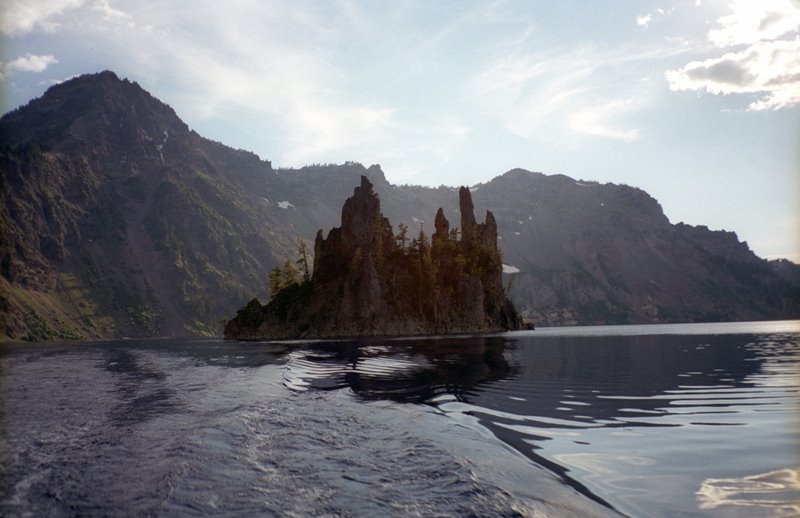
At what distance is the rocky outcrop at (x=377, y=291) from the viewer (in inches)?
5546

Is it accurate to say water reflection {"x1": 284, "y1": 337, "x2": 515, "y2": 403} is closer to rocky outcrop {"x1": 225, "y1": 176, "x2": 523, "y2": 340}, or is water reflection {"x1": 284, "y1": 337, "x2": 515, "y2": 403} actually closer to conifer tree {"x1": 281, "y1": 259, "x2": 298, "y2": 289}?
rocky outcrop {"x1": 225, "y1": 176, "x2": 523, "y2": 340}

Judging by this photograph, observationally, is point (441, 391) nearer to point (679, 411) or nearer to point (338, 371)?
point (679, 411)

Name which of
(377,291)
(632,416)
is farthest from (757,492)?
(377,291)

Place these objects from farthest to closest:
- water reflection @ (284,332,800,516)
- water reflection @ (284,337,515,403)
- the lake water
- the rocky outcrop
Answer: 1. the rocky outcrop
2. water reflection @ (284,337,515,403)
3. water reflection @ (284,332,800,516)
4. the lake water

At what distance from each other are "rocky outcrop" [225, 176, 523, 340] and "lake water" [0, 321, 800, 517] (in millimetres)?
111885

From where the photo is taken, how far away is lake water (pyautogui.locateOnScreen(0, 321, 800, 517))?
10180 mm

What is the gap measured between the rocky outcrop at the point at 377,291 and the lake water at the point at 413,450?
11189 centimetres

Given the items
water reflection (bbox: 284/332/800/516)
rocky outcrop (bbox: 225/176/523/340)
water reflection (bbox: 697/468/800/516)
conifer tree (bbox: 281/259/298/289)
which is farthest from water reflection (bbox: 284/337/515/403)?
conifer tree (bbox: 281/259/298/289)

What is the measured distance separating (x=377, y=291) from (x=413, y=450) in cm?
12890

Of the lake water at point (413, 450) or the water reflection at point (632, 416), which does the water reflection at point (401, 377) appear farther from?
the lake water at point (413, 450)

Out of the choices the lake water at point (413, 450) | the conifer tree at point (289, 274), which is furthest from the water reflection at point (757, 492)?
the conifer tree at point (289, 274)

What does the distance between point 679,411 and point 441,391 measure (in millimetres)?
11729

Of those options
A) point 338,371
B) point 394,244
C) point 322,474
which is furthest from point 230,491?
point 394,244

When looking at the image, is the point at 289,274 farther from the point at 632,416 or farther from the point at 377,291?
the point at 632,416
